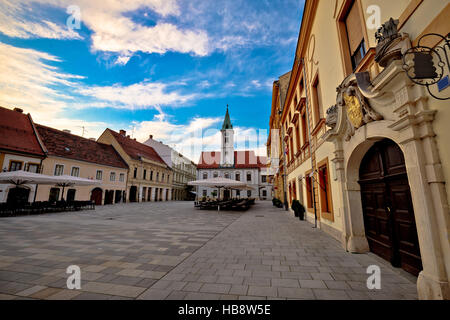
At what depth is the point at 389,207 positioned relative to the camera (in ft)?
13.4

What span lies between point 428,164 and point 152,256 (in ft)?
18.5

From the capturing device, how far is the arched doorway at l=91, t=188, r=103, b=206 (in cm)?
2519

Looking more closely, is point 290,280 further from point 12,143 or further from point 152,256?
point 12,143

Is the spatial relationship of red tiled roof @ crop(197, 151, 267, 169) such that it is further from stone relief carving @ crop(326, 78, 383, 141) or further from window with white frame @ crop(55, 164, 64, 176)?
stone relief carving @ crop(326, 78, 383, 141)

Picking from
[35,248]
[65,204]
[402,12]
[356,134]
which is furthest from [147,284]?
[65,204]

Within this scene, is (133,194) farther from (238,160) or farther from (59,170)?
(238,160)

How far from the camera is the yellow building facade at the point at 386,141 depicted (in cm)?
263

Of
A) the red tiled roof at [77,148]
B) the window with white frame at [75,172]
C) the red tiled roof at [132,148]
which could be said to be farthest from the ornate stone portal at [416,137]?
the red tiled roof at [132,148]

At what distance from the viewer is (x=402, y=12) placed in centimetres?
326

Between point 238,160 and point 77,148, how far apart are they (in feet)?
121

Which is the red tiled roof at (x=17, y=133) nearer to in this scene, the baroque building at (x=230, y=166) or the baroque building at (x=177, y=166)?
the baroque building at (x=177, y=166)

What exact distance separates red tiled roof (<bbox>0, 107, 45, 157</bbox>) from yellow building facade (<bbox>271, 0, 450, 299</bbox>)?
25.2 meters

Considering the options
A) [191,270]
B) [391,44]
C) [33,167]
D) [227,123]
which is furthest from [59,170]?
[227,123]

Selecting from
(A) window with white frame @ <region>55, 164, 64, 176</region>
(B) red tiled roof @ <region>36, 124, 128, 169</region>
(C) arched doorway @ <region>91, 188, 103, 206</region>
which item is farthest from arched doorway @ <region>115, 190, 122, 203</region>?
(A) window with white frame @ <region>55, 164, 64, 176</region>
